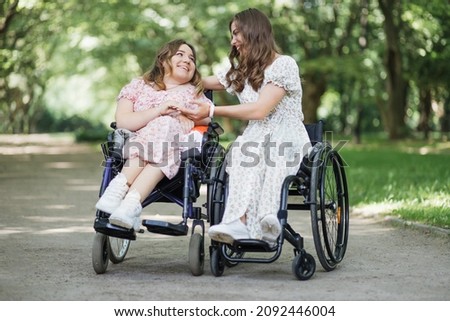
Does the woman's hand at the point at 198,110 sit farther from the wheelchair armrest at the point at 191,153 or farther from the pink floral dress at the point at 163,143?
the wheelchair armrest at the point at 191,153

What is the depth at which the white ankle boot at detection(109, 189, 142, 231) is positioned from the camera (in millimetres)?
5543

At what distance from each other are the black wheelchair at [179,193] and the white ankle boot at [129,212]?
0.06 metres

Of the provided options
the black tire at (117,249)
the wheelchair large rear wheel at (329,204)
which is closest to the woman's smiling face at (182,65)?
the wheelchair large rear wheel at (329,204)

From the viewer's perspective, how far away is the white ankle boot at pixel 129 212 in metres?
5.54

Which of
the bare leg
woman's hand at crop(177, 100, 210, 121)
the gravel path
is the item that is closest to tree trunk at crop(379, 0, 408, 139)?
Result: the gravel path

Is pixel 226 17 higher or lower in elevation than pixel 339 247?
higher

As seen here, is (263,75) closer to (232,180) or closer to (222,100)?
(232,180)

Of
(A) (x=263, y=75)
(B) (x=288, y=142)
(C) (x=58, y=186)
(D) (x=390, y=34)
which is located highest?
(D) (x=390, y=34)

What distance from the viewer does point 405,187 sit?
11.3 meters

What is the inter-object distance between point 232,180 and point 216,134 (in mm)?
499

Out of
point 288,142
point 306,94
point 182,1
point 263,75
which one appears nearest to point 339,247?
point 288,142

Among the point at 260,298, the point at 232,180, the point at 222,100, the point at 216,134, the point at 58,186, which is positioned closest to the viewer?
the point at 260,298

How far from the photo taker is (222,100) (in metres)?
32.4

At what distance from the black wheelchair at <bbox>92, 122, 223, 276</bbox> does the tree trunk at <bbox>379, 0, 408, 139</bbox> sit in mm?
17288
